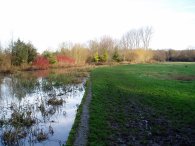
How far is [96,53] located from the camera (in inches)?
2857

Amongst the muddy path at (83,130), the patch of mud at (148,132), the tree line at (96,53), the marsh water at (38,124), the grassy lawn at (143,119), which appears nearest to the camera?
the muddy path at (83,130)

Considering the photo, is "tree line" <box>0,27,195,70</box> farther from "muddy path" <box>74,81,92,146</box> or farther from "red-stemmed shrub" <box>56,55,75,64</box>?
"muddy path" <box>74,81,92,146</box>

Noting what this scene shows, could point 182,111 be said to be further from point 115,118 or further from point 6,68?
point 6,68

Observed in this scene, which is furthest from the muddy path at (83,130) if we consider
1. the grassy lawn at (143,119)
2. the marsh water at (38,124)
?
the marsh water at (38,124)

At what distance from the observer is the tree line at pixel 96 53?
153 feet

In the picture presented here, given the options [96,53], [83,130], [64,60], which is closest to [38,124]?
[83,130]

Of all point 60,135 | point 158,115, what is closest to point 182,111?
point 158,115

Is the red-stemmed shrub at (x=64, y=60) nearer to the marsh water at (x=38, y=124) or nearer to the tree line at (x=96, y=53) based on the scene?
the tree line at (x=96, y=53)

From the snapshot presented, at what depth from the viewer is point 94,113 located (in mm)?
12031

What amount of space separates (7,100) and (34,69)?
3245cm

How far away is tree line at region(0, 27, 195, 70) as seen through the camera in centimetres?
4678

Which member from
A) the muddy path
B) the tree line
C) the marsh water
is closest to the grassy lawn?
the muddy path

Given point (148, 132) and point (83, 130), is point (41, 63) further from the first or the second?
point (148, 132)

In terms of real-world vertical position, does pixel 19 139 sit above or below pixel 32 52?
below
